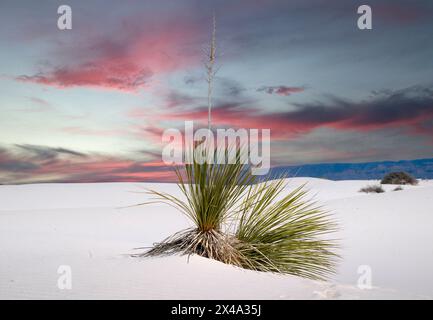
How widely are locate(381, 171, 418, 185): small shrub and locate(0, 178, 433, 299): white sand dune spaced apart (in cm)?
1206

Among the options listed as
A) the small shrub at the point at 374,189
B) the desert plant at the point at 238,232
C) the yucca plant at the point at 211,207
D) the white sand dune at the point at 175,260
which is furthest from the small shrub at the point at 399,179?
the yucca plant at the point at 211,207

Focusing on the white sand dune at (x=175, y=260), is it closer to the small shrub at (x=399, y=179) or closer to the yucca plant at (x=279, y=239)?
the yucca plant at (x=279, y=239)

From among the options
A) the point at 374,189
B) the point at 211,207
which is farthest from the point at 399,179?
the point at 211,207

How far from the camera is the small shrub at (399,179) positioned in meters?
31.7

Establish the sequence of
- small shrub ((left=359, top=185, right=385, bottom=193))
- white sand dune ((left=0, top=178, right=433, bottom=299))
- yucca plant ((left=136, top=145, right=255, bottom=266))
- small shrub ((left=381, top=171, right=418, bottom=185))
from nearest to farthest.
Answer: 1. white sand dune ((left=0, top=178, right=433, bottom=299))
2. yucca plant ((left=136, top=145, right=255, bottom=266))
3. small shrub ((left=359, top=185, right=385, bottom=193))
4. small shrub ((left=381, top=171, right=418, bottom=185))

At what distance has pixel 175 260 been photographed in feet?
16.2

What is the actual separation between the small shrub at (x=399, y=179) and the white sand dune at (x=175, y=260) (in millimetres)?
12064

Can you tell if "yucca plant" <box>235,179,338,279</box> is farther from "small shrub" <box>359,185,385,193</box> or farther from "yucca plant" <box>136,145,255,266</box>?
"small shrub" <box>359,185,385,193</box>

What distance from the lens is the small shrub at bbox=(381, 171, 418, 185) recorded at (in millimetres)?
31656

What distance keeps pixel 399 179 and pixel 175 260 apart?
98.0 feet

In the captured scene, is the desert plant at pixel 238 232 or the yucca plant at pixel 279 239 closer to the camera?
the desert plant at pixel 238 232

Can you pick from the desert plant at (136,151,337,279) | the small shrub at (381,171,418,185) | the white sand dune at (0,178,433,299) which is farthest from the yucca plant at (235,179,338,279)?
the small shrub at (381,171,418,185)
